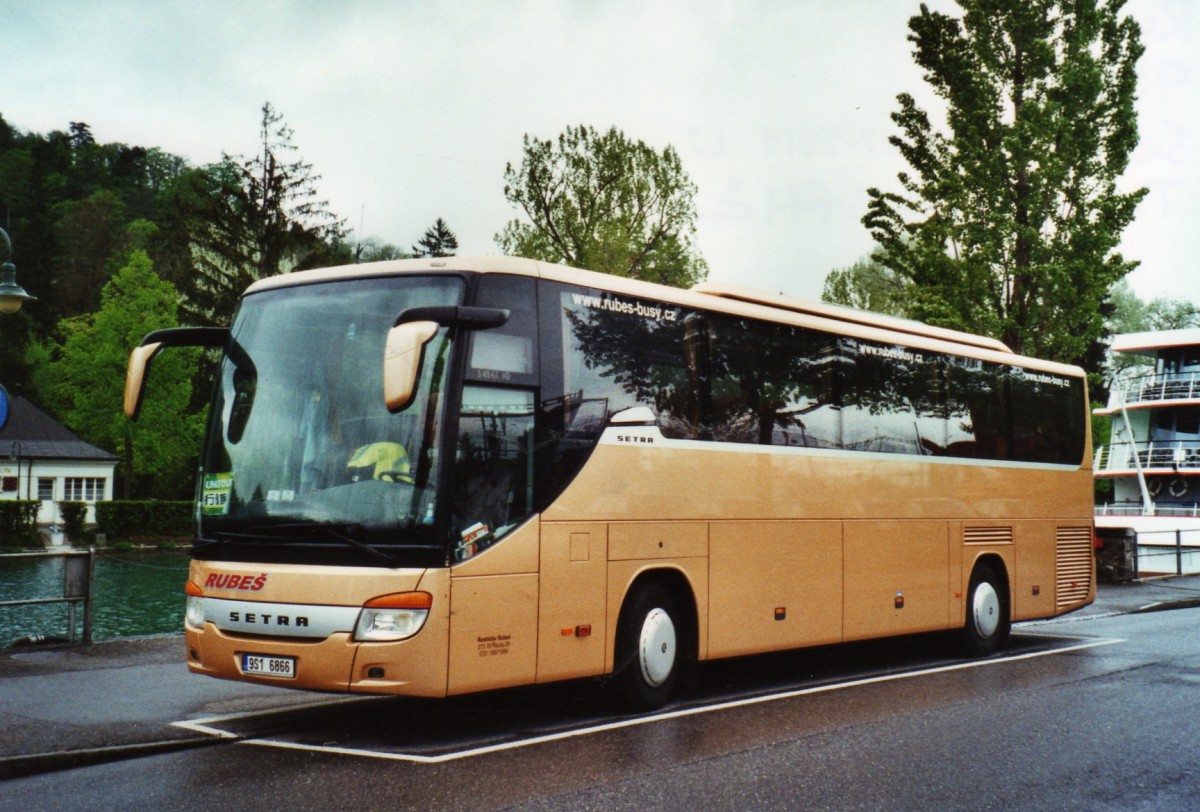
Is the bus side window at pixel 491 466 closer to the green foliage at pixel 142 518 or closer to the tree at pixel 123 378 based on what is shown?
the green foliage at pixel 142 518

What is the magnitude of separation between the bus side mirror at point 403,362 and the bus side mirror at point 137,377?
2.61 metres

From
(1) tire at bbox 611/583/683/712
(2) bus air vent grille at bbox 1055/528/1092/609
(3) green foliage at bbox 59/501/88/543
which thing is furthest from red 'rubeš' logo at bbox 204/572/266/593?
(3) green foliage at bbox 59/501/88/543

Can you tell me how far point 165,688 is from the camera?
1078cm

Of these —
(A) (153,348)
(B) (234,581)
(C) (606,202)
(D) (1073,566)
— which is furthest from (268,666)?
(C) (606,202)

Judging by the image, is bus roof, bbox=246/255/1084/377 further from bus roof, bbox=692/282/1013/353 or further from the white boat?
the white boat

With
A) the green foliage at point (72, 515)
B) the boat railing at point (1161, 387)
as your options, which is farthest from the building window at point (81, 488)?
the boat railing at point (1161, 387)

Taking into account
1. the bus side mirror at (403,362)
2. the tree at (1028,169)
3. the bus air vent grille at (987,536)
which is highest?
the tree at (1028,169)

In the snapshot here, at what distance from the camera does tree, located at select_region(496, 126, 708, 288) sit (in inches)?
1832

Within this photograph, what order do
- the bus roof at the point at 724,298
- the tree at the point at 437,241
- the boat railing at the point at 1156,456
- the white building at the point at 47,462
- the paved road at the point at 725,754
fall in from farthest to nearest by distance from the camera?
the tree at the point at 437,241
the white building at the point at 47,462
the boat railing at the point at 1156,456
the bus roof at the point at 724,298
the paved road at the point at 725,754

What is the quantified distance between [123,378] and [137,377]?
194 feet

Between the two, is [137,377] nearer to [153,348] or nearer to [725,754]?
[153,348]

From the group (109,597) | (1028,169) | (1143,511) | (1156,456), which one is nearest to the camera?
(1028,169)

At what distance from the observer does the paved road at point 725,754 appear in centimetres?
706

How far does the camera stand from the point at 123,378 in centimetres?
6481
